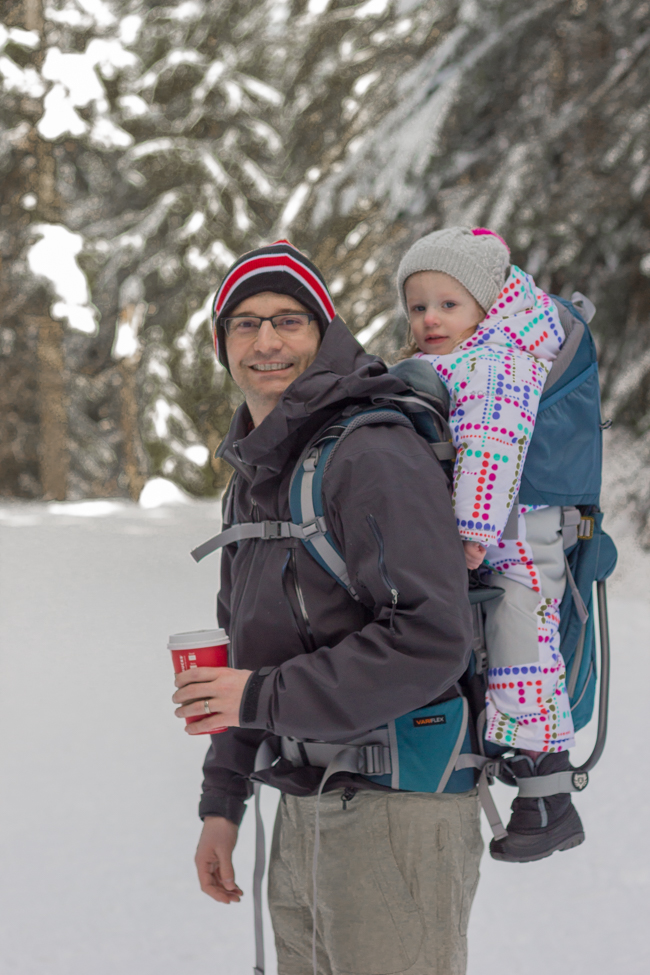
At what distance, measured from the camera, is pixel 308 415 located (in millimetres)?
1951

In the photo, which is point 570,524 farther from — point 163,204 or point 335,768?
point 163,204

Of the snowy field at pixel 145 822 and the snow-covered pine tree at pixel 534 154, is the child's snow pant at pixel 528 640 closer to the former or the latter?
the snowy field at pixel 145 822

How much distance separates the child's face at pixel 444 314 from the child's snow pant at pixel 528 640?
604 mm

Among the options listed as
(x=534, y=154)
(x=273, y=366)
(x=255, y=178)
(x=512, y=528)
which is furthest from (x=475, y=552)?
(x=255, y=178)

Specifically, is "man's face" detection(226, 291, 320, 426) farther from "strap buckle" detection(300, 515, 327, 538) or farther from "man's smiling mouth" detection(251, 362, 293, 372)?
"strap buckle" detection(300, 515, 327, 538)

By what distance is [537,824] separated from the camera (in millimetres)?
2389

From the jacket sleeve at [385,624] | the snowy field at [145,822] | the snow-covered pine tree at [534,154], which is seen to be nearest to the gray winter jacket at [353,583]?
the jacket sleeve at [385,624]

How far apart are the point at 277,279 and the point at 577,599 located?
3.64 ft

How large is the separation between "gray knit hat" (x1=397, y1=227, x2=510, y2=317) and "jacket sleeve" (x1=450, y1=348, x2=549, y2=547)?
35 centimetres

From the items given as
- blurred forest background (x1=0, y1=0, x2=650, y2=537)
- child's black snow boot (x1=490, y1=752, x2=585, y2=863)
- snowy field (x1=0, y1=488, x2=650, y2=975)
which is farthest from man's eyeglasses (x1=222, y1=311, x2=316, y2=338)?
blurred forest background (x1=0, y1=0, x2=650, y2=537)

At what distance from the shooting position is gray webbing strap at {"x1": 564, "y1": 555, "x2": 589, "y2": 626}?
2.41m

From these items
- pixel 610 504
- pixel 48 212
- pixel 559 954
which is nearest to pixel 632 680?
pixel 610 504

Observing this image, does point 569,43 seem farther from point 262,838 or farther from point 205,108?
point 205,108

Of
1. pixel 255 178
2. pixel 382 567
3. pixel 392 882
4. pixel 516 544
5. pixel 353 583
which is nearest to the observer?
pixel 382 567
